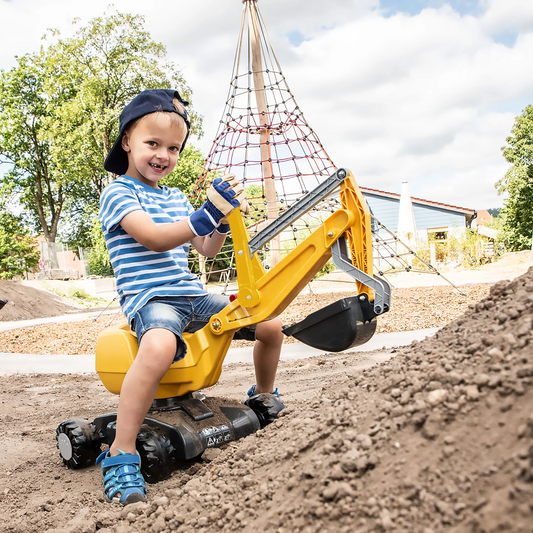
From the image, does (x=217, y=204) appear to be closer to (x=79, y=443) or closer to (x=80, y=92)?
(x=79, y=443)

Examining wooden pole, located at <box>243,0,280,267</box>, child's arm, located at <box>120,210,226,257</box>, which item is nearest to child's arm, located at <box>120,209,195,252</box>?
child's arm, located at <box>120,210,226,257</box>

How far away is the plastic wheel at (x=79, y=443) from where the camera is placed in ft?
6.29

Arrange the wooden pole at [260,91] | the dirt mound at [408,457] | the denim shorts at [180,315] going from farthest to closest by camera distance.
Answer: the wooden pole at [260,91] → the denim shorts at [180,315] → the dirt mound at [408,457]

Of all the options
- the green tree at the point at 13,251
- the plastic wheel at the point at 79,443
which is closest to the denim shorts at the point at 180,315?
the plastic wheel at the point at 79,443

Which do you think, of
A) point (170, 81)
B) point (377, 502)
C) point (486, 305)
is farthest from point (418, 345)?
point (170, 81)

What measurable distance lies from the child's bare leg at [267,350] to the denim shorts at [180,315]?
0.15ft

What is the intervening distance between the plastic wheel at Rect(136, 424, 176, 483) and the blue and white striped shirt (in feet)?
1.48

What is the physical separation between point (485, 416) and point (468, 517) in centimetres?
22

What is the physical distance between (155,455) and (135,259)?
74 cm

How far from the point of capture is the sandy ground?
32.4 inches

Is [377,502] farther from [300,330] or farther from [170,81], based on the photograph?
[170,81]

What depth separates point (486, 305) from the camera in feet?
4.89

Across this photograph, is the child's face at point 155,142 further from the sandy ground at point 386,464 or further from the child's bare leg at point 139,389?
the sandy ground at point 386,464

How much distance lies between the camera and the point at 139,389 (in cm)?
165
